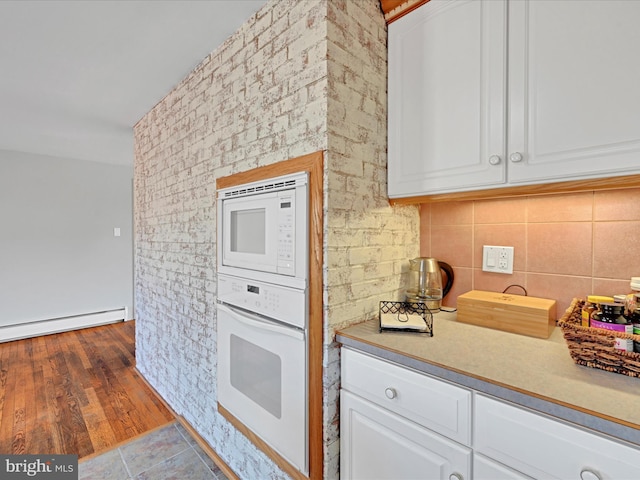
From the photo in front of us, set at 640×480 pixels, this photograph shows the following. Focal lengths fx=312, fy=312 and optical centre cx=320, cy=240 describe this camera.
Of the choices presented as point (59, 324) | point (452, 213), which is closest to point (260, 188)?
point (452, 213)

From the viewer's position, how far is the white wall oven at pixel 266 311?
1261 mm

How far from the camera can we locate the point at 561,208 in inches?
50.0

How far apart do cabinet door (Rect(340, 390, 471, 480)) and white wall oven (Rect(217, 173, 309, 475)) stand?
0.17 m

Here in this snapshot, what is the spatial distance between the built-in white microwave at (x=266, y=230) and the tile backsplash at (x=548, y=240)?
76 centimetres

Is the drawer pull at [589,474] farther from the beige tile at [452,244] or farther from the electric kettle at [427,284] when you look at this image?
the beige tile at [452,244]

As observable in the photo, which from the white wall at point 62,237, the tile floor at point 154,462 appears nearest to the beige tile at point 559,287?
the tile floor at point 154,462

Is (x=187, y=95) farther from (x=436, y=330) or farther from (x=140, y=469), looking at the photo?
(x=140, y=469)

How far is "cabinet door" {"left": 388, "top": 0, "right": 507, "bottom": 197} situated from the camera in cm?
111

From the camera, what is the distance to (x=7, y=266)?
382 centimetres

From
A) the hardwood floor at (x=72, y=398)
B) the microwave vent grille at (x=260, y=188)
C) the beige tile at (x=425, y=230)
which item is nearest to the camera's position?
the microwave vent grille at (x=260, y=188)

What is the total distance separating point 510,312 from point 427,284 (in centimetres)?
37

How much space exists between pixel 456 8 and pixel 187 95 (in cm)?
169

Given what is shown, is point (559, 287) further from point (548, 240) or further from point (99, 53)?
point (99, 53)

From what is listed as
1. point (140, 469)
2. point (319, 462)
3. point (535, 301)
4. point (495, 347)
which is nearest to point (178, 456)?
point (140, 469)
